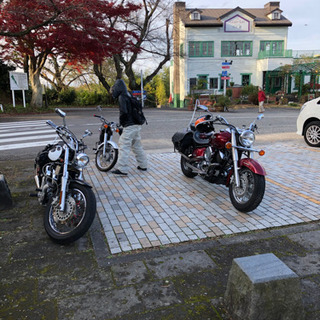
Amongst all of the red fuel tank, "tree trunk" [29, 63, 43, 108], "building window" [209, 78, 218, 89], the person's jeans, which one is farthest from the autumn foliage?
the red fuel tank

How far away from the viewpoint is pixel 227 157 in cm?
486

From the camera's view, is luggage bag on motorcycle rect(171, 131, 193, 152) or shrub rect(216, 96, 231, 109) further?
shrub rect(216, 96, 231, 109)

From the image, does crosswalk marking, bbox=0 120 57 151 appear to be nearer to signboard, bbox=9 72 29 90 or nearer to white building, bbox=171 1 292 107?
signboard, bbox=9 72 29 90

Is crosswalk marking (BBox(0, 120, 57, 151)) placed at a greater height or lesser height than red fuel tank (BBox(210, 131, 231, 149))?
lesser

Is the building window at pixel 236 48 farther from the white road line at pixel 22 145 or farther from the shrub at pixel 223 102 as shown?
the white road line at pixel 22 145

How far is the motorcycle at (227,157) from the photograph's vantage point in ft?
14.1

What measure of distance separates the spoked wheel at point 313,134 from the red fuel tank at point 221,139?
17.0 ft

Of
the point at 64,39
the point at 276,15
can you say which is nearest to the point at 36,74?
the point at 64,39

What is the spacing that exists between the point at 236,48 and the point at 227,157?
34.3m

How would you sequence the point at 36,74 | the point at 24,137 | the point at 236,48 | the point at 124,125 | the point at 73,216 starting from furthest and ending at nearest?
the point at 236,48 < the point at 36,74 < the point at 24,137 < the point at 124,125 < the point at 73,216

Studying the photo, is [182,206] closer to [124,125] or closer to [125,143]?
[125,143]

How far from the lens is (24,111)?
21.5 metres

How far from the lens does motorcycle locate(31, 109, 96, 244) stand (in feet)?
11.6

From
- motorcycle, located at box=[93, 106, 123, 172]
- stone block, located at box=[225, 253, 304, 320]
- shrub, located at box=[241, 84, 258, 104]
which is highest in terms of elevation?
shrub, located at box=[241, 84, 258, 104]
